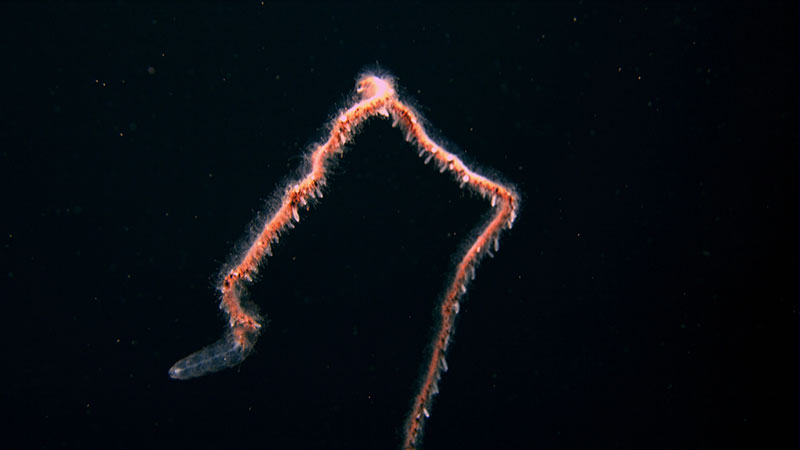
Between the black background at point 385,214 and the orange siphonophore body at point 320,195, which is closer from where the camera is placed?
the orange siphonophore body at point 320,195

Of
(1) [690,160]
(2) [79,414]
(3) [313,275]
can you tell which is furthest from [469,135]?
(2) [79,414]

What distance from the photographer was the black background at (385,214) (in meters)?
2.25

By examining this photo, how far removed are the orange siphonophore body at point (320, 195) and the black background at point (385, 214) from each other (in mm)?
104

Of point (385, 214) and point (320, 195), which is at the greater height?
point (320, 195)

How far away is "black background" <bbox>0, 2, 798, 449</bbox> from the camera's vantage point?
2252 mm

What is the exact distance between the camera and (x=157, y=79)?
2.23 metres

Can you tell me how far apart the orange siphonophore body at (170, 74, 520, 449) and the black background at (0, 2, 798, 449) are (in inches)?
4.1

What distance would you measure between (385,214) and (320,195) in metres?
0.49

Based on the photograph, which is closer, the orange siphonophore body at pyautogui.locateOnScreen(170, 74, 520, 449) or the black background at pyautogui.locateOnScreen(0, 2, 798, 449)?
the orange siphonophore body at pyautogui.locateOnScreen(170, 74, 520, 449)

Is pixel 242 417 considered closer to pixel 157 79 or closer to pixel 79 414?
pixel 79 414

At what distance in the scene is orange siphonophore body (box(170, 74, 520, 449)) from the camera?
211cm

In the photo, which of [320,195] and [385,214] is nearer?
[320,195]

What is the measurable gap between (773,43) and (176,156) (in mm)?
3193

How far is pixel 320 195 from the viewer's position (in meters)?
2.11
